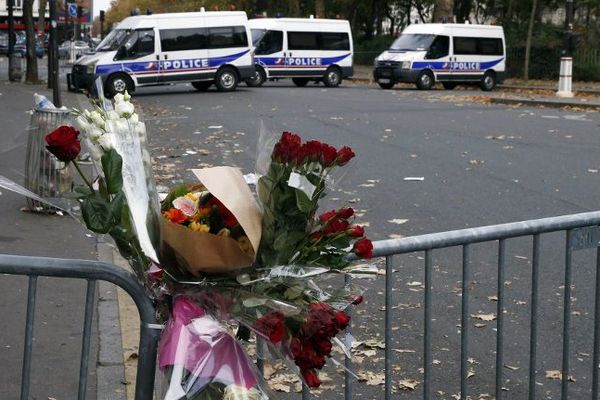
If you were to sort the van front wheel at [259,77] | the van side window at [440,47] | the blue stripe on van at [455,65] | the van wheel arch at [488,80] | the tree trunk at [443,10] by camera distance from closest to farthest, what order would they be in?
1. the blue stripe on van at [455,65]
2. the van side window at [440,47]
3. the van front wheel at [259,77]
4. the van wheel arch at [488,80]
5. the tree trunk at [443,10]

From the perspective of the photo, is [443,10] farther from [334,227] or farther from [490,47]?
[334,227]

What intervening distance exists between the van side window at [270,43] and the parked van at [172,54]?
409 cm

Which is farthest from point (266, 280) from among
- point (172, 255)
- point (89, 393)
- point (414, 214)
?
point (414, 214)

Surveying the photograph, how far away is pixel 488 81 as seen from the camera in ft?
126

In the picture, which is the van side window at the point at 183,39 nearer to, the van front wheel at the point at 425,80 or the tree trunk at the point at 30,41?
the tree trunk at the point at 30,41

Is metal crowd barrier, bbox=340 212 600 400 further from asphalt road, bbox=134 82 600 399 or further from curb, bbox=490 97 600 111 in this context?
curb, bbox=490 97 600 111

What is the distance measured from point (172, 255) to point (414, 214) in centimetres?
802

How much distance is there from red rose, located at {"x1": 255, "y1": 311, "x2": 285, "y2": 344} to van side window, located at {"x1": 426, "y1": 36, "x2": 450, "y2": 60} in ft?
113

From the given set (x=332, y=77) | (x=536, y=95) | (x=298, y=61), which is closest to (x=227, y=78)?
(x=298, y=61)

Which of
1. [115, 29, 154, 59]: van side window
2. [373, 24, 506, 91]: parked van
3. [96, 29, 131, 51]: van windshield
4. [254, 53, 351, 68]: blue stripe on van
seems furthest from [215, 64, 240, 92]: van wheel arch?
[373, 24, 506, 91]: parked van

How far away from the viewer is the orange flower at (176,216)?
2.62 m

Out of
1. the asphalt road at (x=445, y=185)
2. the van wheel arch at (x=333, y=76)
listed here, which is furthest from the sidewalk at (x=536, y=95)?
the van wheel arch at (x=333, y=76)

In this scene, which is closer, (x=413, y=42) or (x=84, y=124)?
(x=84, y=124)

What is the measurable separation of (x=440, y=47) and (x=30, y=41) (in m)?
14.0
